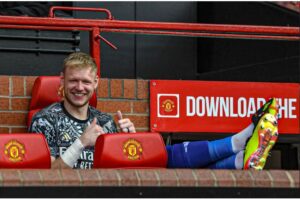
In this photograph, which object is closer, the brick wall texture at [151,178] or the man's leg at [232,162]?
the brick wall texture at [151,178]

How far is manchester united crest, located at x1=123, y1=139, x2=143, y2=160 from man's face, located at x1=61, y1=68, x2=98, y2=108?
100 cm

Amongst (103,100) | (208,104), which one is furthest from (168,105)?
(103,100)

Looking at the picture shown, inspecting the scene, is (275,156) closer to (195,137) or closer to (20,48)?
(195,137)

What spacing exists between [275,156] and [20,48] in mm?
2263

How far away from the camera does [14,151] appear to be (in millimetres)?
4863

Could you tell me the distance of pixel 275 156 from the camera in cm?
792

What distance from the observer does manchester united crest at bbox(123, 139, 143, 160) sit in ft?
16.4

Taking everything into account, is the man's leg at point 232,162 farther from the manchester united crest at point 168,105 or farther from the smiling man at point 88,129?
the manchester united crest at point 168,105

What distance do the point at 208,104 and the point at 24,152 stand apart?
267 centimetres

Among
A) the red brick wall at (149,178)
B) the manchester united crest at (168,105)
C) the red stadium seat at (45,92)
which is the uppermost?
the red stadium seat at (45,92)

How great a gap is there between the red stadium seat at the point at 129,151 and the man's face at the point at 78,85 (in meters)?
0.95

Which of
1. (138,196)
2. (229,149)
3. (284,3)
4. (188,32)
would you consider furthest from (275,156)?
(138,196)

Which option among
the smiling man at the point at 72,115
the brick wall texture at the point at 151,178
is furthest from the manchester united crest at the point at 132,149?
the smiling man at the point at 72,115

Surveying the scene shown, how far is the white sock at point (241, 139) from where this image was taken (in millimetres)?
5773
